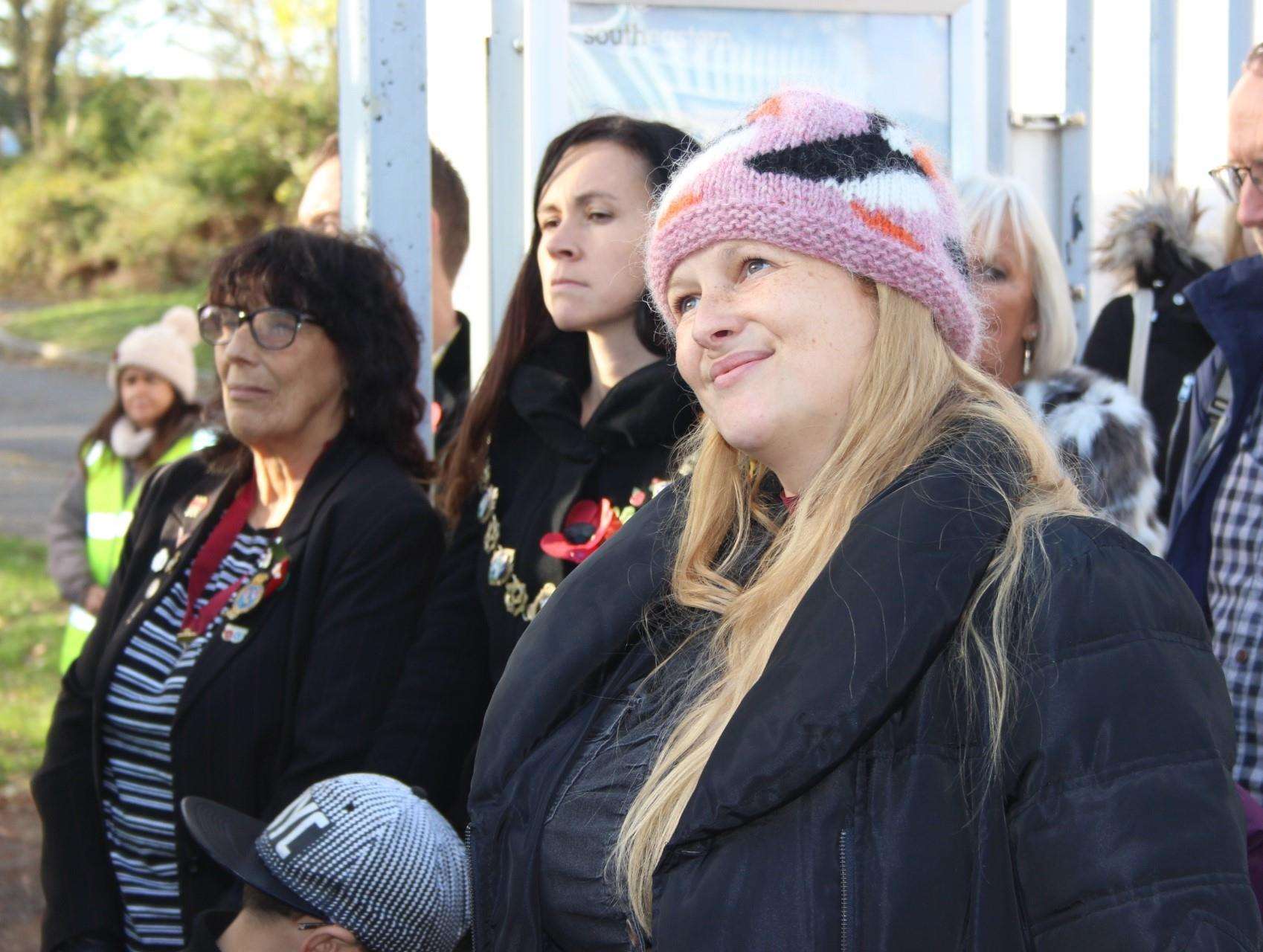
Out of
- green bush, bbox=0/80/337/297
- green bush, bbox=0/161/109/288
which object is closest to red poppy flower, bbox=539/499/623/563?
green bush, bbox=0/80/337/297

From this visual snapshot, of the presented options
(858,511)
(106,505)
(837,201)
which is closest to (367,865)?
(858,511)

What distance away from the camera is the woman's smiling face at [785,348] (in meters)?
1.65

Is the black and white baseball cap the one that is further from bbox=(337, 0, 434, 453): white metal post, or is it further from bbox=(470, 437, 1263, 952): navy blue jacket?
bbox=(337, 0, 434, 453): white metal post

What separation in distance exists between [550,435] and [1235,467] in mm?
1308

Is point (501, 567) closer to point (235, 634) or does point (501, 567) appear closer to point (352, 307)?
point (235, 634)

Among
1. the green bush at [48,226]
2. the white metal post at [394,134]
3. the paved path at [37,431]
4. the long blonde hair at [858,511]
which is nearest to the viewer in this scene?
the long blonde hair at [858,511]

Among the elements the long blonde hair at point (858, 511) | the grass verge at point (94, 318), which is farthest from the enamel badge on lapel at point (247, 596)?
the grass verge at point (94, 318)

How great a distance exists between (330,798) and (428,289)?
145 centimetres

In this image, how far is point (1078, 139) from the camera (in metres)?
4.06

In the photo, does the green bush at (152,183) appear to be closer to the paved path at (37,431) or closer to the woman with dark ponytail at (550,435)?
the paved path at (37,431)

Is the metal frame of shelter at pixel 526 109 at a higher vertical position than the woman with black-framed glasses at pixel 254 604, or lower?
higher

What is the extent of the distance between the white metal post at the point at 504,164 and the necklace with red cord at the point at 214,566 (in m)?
0.87

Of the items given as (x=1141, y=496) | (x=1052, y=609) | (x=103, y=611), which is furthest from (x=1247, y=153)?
(x=103, y=611)

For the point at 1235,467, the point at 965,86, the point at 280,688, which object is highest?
the point at 965,86
